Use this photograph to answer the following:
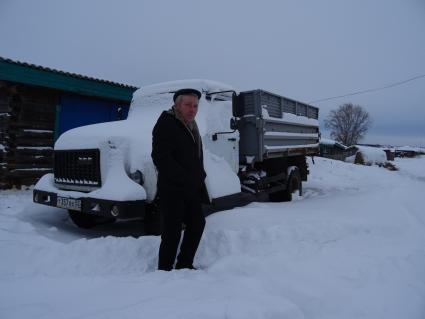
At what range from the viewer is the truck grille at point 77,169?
4.52 metres

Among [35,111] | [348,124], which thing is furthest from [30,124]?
[348,124]

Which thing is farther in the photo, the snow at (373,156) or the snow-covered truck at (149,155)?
the snow at (373,156)

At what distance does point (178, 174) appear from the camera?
3.17 metres

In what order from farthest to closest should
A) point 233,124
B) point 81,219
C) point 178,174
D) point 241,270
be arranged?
point 233,124 < point 81,219 < point 178,174 < point 241,270

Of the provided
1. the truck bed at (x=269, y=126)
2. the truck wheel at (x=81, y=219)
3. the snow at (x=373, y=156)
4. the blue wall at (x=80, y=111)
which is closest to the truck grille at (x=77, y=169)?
the truck wheel at (x=81, y=219)

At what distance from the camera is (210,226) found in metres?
4.37

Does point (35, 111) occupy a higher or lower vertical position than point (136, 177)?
higher

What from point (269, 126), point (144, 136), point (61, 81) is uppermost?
point (61, 81)

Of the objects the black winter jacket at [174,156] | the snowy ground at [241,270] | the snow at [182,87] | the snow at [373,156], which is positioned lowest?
the snow at [373,156]

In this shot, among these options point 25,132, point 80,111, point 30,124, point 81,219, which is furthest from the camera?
point 80,111

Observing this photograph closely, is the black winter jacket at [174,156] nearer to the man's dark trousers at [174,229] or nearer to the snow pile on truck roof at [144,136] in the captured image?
the man's dark trousers at [174,229]

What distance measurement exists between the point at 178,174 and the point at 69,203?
6.92 feet

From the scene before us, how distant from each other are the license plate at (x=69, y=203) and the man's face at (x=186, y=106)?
1982 millimetres

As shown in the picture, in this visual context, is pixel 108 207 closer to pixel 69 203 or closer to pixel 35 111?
pixel 69 203
